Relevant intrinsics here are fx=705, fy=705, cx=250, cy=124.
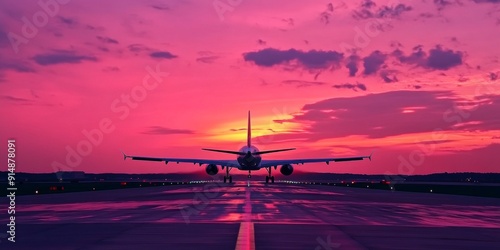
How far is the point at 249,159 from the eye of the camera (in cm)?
9550

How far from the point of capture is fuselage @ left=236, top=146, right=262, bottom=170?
95562 millimetres

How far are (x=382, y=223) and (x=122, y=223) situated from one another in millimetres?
10101

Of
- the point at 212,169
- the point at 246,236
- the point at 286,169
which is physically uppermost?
the point at 286,169

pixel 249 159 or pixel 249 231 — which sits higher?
pixel 249 159

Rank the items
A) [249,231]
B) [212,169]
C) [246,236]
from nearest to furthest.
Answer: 1. [246,236]
2. [249,231]
3. [212,169]

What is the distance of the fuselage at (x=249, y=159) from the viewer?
95562mm

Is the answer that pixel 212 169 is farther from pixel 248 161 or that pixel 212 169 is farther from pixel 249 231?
→ pixel 249 231

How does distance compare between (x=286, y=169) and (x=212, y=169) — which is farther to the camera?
(x=286, y=169)

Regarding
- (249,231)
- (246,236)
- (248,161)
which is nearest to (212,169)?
(248,161)

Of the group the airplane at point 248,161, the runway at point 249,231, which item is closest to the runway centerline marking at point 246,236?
the runway at point 249,231

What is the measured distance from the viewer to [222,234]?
21969 mm

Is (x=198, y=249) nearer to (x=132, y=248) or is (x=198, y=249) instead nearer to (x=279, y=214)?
(x=132, y=248)

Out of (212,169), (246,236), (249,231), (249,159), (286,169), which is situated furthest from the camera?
(286,169)

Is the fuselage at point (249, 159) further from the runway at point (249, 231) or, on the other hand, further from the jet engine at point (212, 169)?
the runway at point (249, 231)
